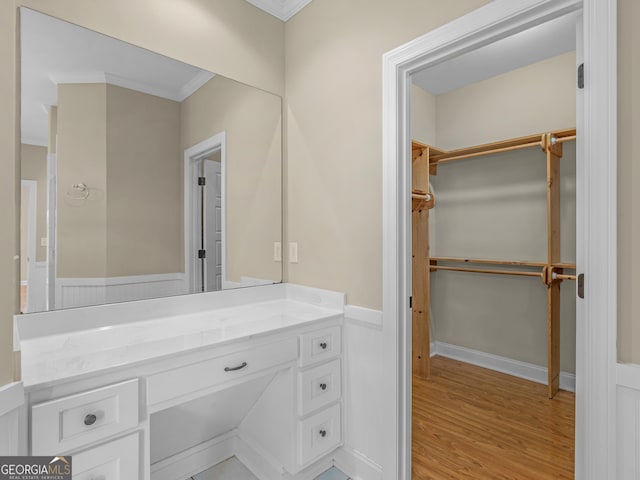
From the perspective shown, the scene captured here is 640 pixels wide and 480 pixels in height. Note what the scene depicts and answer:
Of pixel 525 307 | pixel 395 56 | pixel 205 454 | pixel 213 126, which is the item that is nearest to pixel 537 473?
pixel 525 307

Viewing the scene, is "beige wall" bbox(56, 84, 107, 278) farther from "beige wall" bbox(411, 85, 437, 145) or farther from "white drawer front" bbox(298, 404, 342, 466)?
"beige wall" bbox(411, 85, 437, 145)

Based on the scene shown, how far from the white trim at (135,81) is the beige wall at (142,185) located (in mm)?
25

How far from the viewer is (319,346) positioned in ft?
5.45

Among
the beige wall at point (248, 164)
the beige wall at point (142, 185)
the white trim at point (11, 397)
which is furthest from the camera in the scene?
the beige wall at point (248, 164)

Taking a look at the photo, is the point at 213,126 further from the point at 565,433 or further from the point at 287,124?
the point at 565,433

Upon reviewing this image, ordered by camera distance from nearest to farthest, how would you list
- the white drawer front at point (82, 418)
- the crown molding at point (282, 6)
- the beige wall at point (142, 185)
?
the white drawer front at point (82, 418), the beige wall at point (142, 185), the crown molding at point (282, 6)

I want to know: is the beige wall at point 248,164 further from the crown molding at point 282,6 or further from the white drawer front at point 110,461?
the white drawer front at point 110,461

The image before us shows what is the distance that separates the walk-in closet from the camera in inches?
91.5

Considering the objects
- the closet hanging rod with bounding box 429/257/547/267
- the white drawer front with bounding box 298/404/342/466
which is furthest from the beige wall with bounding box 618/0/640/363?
the closet hanging rod with bounding box 429/257/547/267

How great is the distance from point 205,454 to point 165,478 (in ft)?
0.68

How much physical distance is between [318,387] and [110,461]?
2.90 feet

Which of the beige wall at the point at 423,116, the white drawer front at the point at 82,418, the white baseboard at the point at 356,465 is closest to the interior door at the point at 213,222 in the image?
the white drawer front at the point at 82,418

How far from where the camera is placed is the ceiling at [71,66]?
131cm

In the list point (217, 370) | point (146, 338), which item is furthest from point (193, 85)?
point (217, 370)
